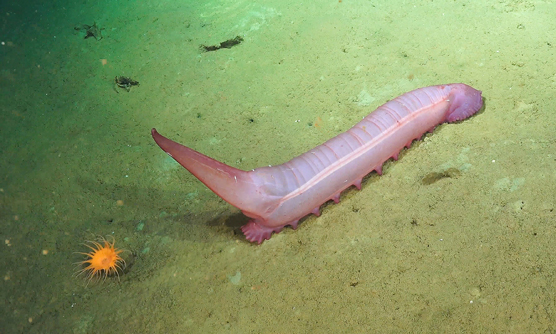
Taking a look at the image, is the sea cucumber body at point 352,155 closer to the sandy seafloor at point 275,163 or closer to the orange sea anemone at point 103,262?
the sandy seafloor at point 275,163

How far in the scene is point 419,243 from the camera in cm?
334

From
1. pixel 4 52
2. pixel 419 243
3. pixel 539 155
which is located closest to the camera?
pixel 419 243

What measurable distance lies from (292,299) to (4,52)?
5983mm

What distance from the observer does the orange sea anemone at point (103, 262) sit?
349 cm

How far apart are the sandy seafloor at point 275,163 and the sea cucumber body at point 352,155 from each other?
16cm

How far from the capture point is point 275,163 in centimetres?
416

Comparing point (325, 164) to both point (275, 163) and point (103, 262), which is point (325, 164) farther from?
point (103, 262)

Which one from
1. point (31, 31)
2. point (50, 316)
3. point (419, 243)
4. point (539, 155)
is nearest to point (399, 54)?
point (539, 155)

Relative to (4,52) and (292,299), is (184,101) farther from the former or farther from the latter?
(4,52)

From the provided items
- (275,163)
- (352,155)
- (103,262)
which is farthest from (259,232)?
(103,262)

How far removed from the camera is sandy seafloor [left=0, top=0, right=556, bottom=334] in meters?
3.14

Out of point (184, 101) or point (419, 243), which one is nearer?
point (419, 243)

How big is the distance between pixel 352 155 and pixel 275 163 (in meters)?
0.87

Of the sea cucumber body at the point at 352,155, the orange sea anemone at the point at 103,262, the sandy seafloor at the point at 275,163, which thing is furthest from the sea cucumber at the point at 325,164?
the orange sea anemone at the point at 103,262
